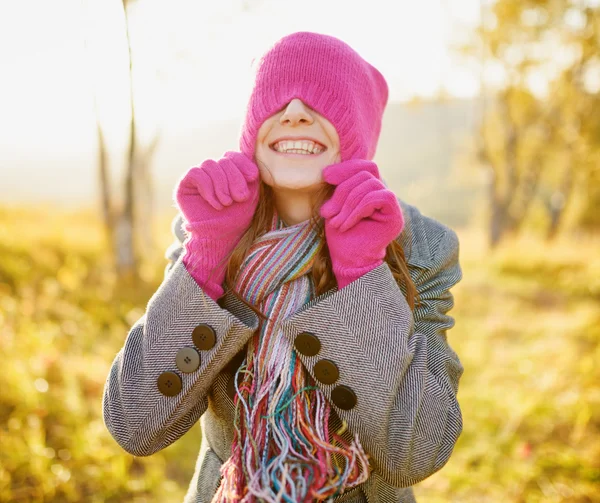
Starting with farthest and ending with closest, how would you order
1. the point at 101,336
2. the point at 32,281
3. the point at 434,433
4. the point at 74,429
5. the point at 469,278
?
the point at 469,278, the point at 32,281, the point at 101,336, the point at 74,429, the point at 434,433

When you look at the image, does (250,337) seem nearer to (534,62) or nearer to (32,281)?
(32,281)

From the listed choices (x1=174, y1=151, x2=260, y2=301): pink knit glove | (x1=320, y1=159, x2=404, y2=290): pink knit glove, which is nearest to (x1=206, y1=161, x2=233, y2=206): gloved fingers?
(x1=174, y1=151, x2=260, y2=301): pink knit glove

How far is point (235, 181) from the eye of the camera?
4.67 feet

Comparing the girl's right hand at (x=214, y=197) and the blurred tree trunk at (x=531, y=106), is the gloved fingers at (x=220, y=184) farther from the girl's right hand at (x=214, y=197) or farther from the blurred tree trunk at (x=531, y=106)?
the blurred tree trunk at (x=531, y=106)

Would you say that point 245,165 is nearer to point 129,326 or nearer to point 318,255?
point 318,255

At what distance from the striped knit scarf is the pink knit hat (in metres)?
0.29

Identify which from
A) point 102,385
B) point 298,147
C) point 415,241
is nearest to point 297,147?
point 298,147

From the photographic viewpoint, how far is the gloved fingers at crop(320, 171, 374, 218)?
139 cm

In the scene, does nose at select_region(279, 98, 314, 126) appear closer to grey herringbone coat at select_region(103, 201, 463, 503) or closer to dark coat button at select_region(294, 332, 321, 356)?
grey herringbone coat at select_region(103, 201, 463, 503)

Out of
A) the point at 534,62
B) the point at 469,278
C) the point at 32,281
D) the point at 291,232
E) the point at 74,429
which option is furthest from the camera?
the point at 534,62

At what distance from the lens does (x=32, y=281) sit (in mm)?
5129

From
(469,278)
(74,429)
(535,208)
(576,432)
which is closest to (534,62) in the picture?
(469,278)

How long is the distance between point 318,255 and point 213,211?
318mm

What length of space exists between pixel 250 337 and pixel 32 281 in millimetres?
4437
